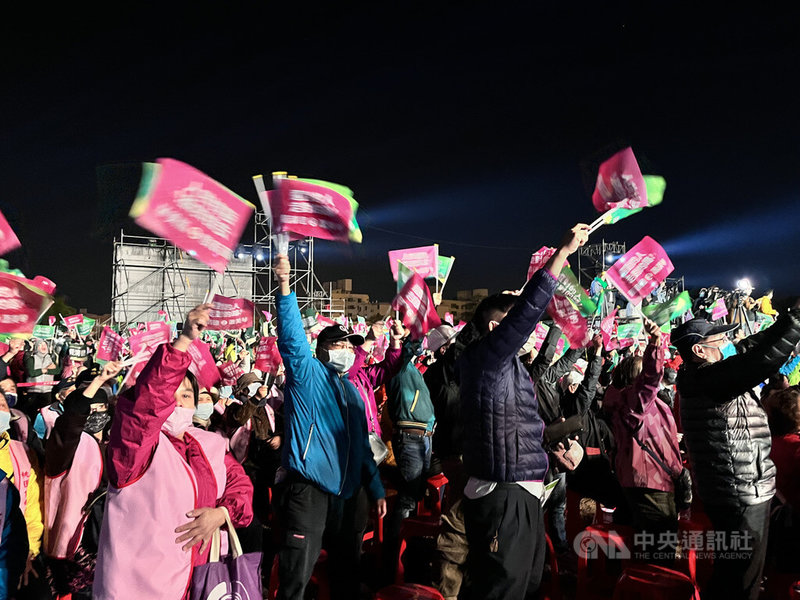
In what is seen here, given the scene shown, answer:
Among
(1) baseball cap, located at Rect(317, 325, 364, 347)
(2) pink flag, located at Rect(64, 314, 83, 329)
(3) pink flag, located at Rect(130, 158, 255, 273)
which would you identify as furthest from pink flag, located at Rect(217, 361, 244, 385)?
(2) pink flag, located at Rect(64, 314, 83, 329)

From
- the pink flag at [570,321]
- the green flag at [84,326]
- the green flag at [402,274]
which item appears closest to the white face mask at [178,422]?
the pink flag at [570,321]

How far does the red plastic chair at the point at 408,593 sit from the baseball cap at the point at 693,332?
210 centimetres

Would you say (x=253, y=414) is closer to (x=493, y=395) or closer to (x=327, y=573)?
(x=327, y=573)

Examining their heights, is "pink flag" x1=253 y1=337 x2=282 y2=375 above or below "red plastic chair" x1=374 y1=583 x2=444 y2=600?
above

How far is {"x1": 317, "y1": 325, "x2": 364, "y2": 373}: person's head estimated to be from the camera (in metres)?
4.46

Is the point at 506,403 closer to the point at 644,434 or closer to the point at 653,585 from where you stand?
the point at 653,585

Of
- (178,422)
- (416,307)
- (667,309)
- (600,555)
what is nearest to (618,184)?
(600,555)

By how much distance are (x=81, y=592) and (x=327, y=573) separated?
1.50 meters

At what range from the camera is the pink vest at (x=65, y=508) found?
401 centimetres

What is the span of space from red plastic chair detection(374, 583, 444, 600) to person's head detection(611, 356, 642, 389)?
8.56ft

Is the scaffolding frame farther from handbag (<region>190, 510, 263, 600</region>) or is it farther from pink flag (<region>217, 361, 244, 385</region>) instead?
handbag (<region>190, 510, 263, 600</region>)

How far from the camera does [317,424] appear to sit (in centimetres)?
394

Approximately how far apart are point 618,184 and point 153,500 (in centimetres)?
310

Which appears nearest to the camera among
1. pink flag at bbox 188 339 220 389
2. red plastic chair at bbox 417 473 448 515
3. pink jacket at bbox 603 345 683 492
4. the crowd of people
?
the crowd of people
